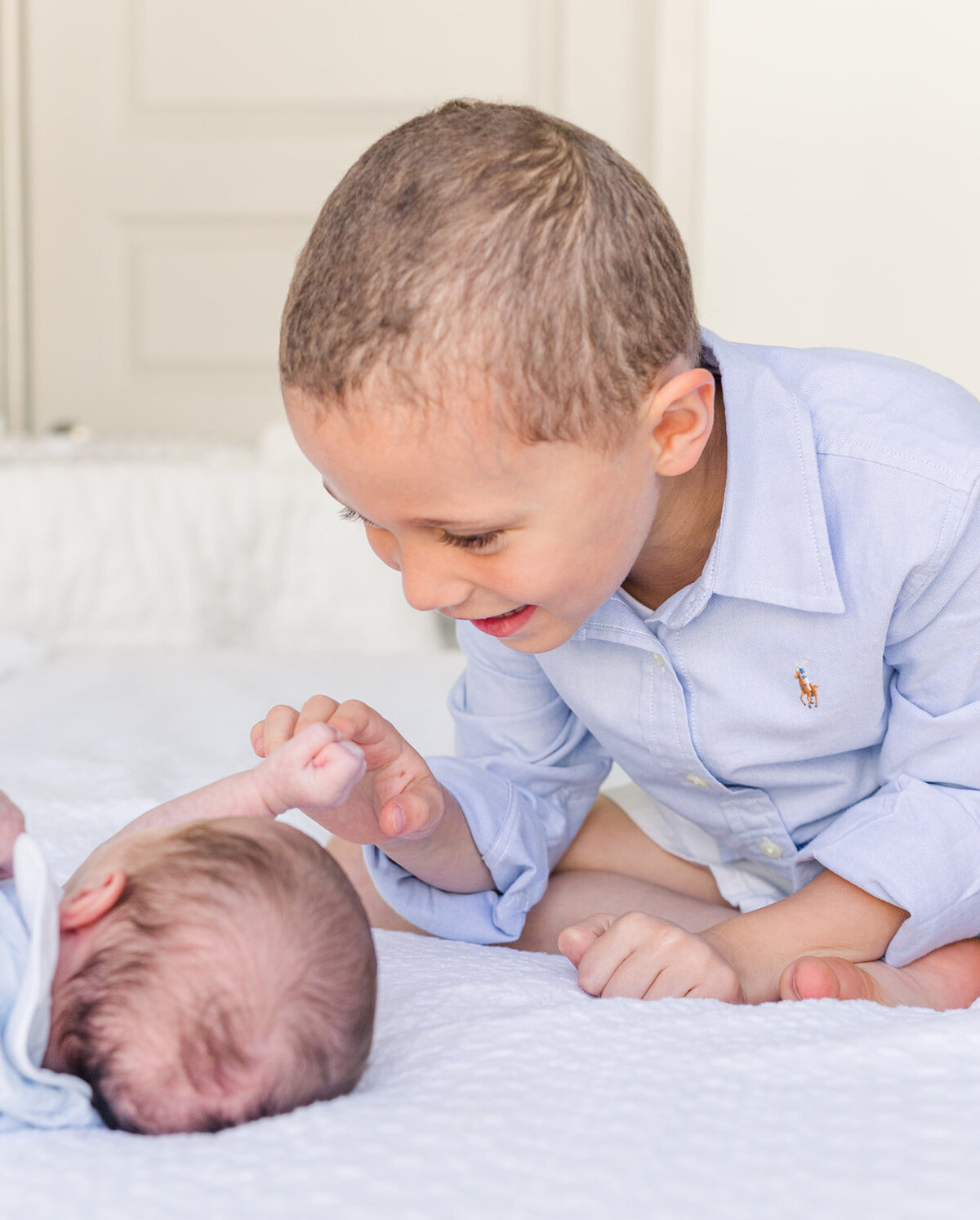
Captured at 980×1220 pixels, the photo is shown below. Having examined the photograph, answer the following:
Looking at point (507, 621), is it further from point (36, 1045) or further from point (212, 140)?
point (212, 140)

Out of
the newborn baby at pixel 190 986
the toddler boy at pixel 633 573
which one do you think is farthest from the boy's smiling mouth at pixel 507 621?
the newborn baby at pixel 190 986

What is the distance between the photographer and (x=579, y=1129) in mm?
469

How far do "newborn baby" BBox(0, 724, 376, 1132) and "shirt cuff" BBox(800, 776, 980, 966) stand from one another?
38 cm

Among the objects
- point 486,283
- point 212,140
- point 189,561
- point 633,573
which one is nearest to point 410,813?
point 633,573

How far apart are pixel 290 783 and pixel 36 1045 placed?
0.17 meters

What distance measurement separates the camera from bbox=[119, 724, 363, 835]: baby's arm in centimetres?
64

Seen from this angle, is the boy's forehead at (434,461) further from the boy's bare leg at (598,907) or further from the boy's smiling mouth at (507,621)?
the boy's bare leg at (598,907)

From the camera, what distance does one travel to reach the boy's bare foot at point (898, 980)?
703 millimetres

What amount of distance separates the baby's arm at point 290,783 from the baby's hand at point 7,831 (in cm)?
6

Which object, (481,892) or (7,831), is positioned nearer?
(7,831)

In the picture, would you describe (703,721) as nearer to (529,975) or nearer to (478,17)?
(529,975)

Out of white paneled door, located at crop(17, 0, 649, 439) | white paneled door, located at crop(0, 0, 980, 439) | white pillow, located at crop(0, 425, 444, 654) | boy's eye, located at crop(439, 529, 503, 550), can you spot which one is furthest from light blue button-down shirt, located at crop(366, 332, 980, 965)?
white paneled door, located at crop(17, 0, 649, 439)

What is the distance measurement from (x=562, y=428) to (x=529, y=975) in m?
0.32

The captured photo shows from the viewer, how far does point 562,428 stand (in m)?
0.66
